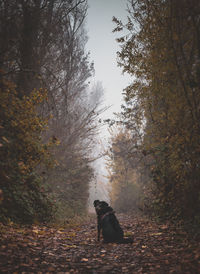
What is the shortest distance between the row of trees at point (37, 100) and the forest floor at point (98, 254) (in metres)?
1.27

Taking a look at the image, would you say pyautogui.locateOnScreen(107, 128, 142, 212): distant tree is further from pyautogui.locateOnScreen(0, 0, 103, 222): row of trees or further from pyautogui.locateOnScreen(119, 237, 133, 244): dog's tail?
pyautogui.locateOnScreen(119, 237, 133, 244): dog's tail

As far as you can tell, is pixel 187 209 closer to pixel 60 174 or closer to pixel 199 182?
pixel 199 182

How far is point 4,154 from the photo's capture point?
4.78 m

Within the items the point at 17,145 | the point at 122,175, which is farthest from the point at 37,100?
the point at 122,175

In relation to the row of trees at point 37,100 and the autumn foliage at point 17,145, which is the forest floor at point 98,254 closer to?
the autumn foliage at point 17,145

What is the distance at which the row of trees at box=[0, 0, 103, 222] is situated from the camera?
486 cm

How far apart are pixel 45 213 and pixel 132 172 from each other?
10911 mm

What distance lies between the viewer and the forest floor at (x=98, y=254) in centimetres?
293

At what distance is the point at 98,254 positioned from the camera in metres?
3.91

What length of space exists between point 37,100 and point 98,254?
3673mm

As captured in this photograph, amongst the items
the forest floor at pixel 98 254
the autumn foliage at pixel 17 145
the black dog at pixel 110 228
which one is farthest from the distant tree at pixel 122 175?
the forest floor at pixel 98 254

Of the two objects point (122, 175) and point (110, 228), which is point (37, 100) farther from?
point (122, 175)

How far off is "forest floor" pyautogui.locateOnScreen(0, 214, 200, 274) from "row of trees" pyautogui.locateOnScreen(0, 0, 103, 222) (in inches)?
50.2

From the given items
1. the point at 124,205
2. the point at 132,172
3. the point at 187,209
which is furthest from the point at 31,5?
the point at 124,205
